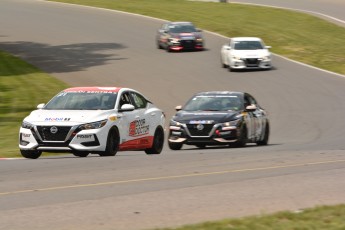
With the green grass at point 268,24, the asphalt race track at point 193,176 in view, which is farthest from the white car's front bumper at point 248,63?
the green grass at point 268,24

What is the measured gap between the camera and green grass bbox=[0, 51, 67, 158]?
92.0 feet

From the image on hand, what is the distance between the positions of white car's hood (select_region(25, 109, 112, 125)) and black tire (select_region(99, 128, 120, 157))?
35cm

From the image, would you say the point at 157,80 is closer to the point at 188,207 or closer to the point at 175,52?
the point at 175,52

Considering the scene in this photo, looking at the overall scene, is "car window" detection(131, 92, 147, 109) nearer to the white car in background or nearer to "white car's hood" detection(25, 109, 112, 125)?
"white car's hood" detection(25, 109, 112, 125)

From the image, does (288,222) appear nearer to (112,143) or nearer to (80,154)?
(112,143)

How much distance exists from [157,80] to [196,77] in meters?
1.96

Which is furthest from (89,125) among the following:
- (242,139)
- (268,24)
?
(268,24)

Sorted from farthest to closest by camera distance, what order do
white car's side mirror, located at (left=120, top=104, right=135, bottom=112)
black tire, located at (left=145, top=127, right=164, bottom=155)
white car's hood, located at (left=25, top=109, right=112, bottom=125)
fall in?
black tire, located at (left=145, top=127, right=164, bottom=155) < white car's side mirror, located at (left=120, top=104, right=135, bottom=112) < white car's hood, located at (left=25, top=109, right=112, bottom=125)

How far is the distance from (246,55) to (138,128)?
24839 mm

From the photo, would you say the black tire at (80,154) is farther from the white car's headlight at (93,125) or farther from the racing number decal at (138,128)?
the racing number decal at (138,128)

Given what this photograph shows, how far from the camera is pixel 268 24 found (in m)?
61.9

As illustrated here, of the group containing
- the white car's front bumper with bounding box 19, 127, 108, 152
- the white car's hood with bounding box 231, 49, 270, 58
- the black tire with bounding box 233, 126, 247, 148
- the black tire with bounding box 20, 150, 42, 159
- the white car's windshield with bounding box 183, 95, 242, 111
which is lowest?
the white car's hood with bounding box 231, 49, 270, 58

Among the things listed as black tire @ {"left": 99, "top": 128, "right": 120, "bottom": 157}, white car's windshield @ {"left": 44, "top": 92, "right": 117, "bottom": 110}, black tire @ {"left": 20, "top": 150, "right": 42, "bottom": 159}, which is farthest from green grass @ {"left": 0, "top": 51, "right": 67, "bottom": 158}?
black tire @ {"left": 99, "top": 128, "right": 120, "bottom": 157}

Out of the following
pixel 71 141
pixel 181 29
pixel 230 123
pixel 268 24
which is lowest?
pixel 268 24
